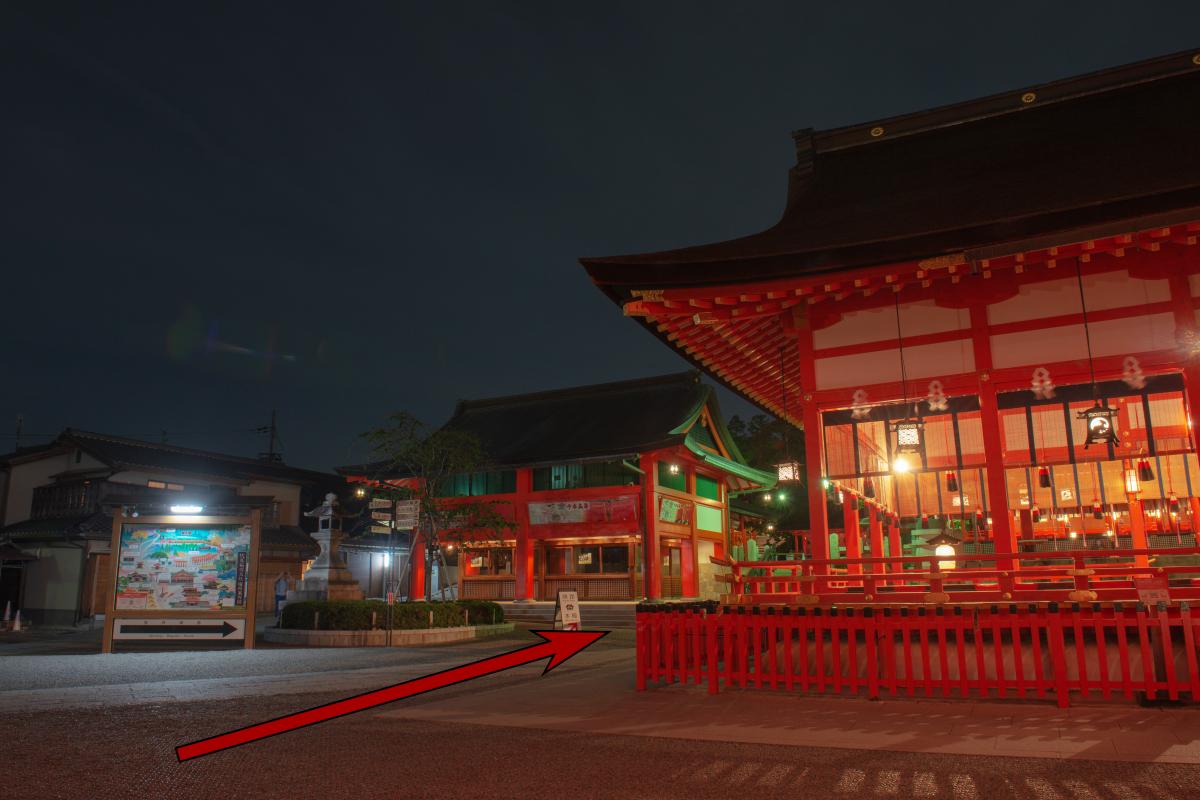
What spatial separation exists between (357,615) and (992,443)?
1339 cm

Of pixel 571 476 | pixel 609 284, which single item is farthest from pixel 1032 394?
pixel 571 476

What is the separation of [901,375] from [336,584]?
17.6 metres

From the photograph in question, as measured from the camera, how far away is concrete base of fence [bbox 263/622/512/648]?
17.0 meters

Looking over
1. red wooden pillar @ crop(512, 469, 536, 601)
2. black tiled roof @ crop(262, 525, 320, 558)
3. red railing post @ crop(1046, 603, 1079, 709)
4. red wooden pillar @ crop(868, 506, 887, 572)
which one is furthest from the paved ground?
black tiled roof @ crop(262, 525, 320, 558)

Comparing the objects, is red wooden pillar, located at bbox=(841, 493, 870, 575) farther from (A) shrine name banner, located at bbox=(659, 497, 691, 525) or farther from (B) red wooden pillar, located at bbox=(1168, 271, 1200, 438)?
(A) shrine name banner, located at bbox=(659, 497, 691, 525)

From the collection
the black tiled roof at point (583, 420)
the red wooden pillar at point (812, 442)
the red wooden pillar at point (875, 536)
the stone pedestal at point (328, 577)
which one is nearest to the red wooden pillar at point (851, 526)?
the red wooden pillar at point (875, 536)

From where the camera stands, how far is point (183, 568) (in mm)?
15719

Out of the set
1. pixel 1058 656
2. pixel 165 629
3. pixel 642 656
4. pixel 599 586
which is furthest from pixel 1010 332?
pixel 599 586

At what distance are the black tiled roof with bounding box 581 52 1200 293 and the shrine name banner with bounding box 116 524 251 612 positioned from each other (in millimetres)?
10116

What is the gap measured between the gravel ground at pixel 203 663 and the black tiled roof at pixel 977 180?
317 inches

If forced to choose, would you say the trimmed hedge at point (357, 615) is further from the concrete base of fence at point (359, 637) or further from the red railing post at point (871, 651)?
the red railing post at point (871, 651)

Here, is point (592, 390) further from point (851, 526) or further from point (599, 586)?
point (851, 526)

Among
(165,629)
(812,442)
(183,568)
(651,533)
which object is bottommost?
(165,629)

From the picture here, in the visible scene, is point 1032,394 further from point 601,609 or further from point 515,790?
point 601,609
